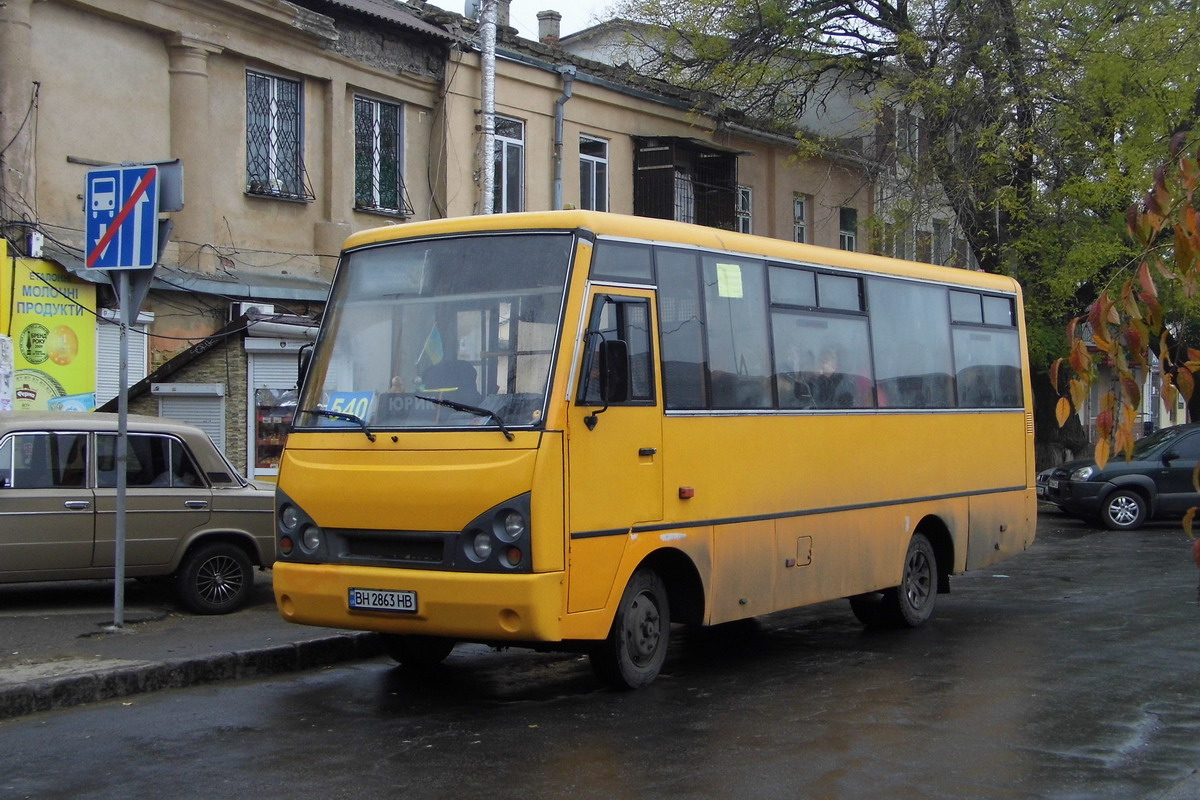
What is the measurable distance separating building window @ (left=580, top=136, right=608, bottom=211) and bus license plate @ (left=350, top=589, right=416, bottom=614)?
18.4m

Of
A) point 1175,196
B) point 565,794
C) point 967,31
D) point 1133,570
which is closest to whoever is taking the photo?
point 1175,196

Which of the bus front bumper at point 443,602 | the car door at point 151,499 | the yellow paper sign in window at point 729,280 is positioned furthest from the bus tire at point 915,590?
the car door at point 151,499

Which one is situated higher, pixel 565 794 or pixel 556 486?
pixel 556 486

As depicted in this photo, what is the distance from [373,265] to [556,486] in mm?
2148

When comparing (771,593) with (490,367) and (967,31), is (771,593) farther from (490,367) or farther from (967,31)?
(967,31)

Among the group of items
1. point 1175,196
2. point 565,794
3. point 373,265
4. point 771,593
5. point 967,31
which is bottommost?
point 565,794

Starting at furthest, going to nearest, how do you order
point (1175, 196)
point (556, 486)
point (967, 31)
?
point (967, 31) → point (556, 486) → point (1175, 196)

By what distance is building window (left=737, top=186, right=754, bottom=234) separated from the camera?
30.1m

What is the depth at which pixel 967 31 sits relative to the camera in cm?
2522

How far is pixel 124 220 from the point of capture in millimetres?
9961

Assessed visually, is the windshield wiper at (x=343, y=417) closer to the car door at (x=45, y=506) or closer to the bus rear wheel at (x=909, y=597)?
the car door at (x=45, y=506)

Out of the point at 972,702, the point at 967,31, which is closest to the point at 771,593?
the point at 972,702

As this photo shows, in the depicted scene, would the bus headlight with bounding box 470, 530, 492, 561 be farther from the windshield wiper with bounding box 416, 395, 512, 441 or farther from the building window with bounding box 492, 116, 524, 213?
the building window with bounding box 492, 116, 524, 213

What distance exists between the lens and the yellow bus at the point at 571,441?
768 centimetres
